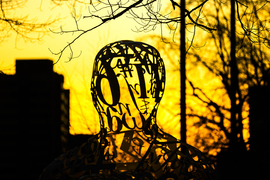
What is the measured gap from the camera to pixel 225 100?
12758 mm

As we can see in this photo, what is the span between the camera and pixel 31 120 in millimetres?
17797

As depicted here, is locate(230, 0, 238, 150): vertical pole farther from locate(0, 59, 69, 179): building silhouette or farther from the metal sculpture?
locate(0, 59, 69, 179): building silhouette

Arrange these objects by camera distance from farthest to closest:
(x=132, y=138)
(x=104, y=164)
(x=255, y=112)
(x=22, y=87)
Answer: (x=22, y=87)
(x=255, y=112)
(x=132, y=138)
(x=104, y=164)

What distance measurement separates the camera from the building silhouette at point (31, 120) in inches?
672

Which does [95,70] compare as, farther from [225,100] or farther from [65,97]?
[65,97]

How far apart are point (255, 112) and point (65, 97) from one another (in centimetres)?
885

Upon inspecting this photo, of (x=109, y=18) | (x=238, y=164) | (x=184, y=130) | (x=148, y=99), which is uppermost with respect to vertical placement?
(x=109, y=18)

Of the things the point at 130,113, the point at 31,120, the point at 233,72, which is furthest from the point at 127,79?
the point at 31,120

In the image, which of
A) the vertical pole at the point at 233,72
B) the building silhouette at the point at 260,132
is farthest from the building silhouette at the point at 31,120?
the vertical pole at the point at 233,72

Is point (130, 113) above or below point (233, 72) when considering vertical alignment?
below

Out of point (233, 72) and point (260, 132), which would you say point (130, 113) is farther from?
point (260, 132)

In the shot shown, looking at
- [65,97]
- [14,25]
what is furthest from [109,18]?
[65,97]

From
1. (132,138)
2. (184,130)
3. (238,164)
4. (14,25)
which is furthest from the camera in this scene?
(238,164)

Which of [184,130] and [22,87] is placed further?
[22,87]
